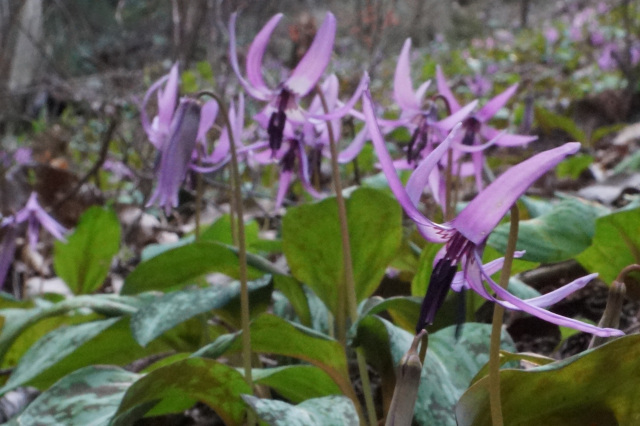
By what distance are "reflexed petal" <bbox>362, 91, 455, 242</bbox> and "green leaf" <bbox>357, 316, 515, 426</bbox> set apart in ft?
0.90

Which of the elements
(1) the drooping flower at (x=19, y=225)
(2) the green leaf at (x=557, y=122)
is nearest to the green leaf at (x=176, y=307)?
(1) the drooping flower at (x=19, y=225)

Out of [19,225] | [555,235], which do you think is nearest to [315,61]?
[555,235]

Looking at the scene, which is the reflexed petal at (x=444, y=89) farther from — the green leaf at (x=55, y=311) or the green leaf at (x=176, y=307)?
the green leaf at (x=55, y=311)

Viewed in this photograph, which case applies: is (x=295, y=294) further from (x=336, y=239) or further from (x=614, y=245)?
(x=614, y=245)

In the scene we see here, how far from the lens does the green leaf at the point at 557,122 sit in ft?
12.6

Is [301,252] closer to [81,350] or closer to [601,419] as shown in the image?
[81,350]

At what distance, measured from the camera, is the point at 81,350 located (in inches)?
48.6

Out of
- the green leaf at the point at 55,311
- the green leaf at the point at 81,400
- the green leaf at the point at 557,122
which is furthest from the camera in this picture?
the green leaf at the point at 557,122

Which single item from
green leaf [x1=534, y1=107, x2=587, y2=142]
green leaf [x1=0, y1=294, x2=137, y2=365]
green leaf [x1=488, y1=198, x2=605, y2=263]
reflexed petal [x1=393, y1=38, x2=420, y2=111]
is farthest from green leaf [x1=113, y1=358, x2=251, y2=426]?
green leaf [x1=534, y1=107, x2=587, y2=142]

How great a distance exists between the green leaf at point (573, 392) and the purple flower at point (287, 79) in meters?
0.54

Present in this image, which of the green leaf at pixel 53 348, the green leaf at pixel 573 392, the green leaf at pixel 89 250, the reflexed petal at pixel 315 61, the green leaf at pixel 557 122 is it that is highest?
the reflexed petal at pixel 315 61

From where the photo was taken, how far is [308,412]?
2.68 ft

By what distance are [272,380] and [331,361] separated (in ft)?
0.33

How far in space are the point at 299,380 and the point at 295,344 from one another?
0.06m
